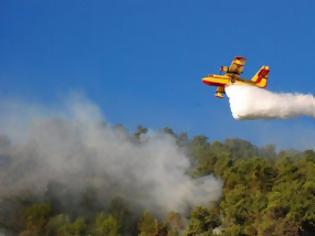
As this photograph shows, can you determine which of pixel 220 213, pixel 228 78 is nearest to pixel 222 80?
pixel 228 78

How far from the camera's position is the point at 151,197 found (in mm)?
89688

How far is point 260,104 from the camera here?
51.2m

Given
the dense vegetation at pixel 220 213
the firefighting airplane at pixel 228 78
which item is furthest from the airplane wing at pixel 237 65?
the dense vegetation at pixel 220 213

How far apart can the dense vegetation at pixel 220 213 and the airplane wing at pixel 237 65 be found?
24.2 m

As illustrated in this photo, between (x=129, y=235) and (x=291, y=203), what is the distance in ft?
62.1

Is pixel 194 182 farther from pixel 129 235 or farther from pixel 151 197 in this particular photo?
pixel 129 235

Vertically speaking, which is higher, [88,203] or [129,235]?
[88,203]

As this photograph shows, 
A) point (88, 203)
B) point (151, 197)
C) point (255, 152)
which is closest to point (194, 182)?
point (151, 197)

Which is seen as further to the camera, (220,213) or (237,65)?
(220,213)

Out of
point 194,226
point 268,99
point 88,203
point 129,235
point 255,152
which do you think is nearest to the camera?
point 268,99

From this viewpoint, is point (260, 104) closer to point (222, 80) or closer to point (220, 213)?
point (222, 80)

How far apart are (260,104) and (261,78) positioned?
3454 mm

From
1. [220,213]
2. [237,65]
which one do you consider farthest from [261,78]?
[220,213]

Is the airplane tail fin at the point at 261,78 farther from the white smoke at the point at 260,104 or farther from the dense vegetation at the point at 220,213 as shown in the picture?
the dense vegetation at the point at 220,213
